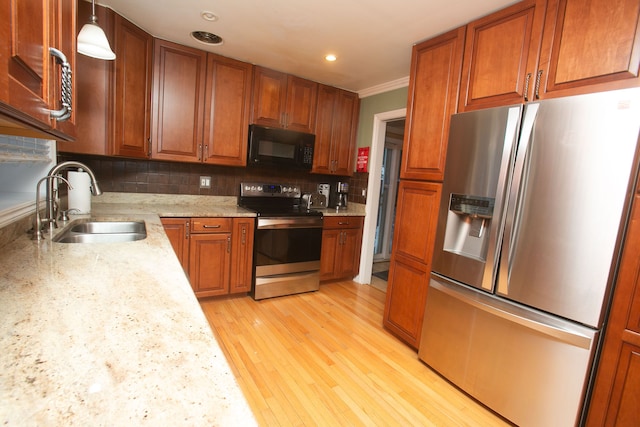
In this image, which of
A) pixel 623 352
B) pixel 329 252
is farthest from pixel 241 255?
pixel 623 352

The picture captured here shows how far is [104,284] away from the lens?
90 cm

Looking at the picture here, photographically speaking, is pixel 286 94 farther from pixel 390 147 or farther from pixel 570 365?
pixel 570 365

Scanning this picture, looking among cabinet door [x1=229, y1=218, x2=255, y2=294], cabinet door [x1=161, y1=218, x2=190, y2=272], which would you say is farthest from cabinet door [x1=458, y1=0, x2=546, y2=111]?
cabinet door [x1=161, y1=218, x2=190, y2=272]

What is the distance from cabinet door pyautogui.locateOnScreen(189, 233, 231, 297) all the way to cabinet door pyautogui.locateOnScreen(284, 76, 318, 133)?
139cm

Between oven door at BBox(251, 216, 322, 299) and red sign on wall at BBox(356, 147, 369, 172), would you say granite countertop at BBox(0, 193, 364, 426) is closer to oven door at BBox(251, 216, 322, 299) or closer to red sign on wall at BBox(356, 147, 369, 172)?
oven door at BBox(251, 216, 322, 299)

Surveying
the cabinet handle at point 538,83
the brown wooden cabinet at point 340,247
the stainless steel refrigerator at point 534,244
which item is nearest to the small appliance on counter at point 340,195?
the brown wooden cabinet at point 340,247

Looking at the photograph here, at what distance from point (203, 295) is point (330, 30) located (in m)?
2.44

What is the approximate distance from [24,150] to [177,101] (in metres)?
1.22

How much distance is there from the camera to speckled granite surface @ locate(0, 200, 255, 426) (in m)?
0.42

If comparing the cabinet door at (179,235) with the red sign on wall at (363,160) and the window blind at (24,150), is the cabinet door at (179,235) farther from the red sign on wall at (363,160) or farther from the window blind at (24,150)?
the red sign on wall at (363,160)

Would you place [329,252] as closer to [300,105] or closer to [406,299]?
[406,299]

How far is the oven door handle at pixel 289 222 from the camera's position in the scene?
2772mm

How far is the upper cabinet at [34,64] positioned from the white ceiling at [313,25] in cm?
141

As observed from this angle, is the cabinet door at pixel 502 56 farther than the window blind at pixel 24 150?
Yes
